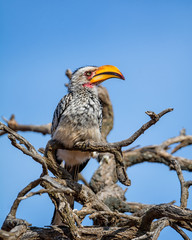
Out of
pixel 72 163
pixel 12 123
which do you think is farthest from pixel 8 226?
pixel 12 123

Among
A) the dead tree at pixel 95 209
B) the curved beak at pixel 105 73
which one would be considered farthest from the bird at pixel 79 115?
the dead tree at pixel 95 209

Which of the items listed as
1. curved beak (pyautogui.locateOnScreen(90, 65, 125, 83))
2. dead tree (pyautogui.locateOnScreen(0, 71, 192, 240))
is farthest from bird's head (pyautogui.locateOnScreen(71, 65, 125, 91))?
dead tree (pyautogui.locateOnScreen(0, 71, 192, 240))

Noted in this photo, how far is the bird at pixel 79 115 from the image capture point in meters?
4.28

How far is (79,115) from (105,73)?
930mm

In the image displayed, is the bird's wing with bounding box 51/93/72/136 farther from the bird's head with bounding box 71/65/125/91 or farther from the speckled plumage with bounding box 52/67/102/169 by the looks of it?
the bird's head with bounding box 71/65/125/91

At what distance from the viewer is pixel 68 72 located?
24.3 ft

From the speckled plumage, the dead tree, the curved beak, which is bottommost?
the dead tree

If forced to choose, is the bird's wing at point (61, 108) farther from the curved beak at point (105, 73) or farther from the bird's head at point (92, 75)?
the curved beak at point (105, 73)

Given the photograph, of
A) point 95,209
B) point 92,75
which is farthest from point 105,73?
point 95,209

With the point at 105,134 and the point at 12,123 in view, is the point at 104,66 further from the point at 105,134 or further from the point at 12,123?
the point at 12,123

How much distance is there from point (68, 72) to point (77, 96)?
2.84 m

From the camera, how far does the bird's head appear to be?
4824 millimetres

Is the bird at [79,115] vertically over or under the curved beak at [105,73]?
under

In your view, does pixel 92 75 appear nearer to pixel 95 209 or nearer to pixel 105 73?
pixel 105 73
